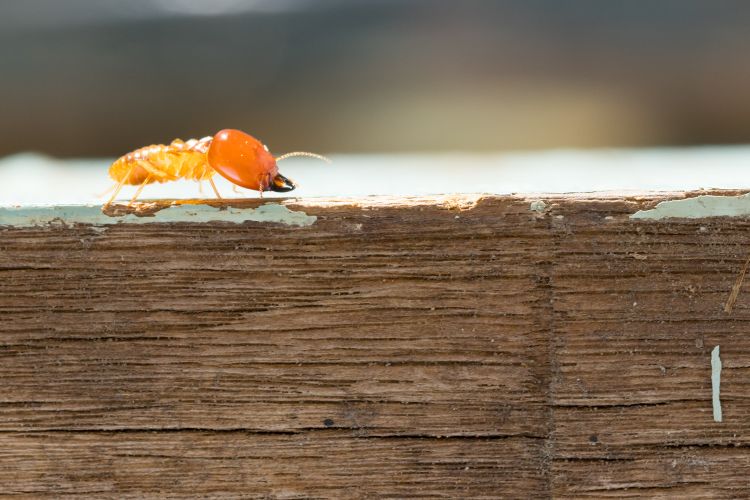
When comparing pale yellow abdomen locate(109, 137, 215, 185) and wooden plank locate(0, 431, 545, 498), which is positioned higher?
pale yellow abdomen locate(109, 137, 215, 185)

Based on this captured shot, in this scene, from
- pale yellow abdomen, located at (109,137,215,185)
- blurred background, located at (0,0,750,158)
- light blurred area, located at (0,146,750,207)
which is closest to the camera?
light blurred area, located at (0,146,750,207)

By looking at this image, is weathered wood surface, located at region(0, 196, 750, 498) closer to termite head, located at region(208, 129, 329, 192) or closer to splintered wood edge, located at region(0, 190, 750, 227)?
splintered wood edge, located at region(0, 190, 750, 227)

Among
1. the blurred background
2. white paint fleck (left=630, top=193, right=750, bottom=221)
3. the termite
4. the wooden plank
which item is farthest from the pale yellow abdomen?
the blurred background

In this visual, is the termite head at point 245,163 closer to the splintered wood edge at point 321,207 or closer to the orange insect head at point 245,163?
the orange insect head at point 245,163

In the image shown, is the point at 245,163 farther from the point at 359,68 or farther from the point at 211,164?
the point at 359,68

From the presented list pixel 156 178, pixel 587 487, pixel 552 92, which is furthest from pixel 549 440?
pixel 552 92

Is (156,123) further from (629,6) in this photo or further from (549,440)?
(549,440)
